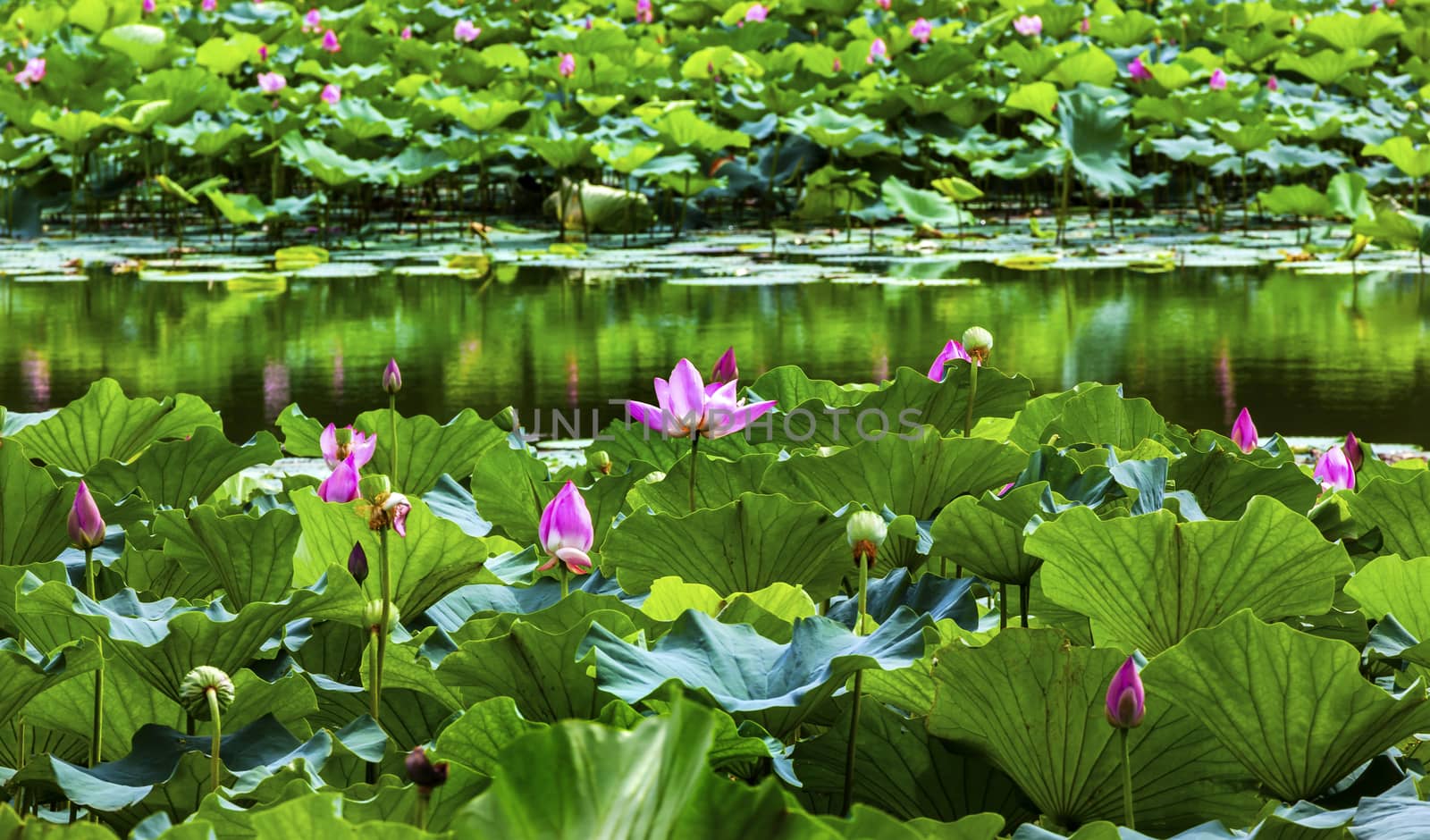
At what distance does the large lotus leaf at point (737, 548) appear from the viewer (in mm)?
1260

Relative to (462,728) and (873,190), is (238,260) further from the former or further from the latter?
(462,728)

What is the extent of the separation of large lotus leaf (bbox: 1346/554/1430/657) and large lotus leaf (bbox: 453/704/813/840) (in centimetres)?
74

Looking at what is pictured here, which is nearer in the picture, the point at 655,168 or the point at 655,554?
the point at 655,554

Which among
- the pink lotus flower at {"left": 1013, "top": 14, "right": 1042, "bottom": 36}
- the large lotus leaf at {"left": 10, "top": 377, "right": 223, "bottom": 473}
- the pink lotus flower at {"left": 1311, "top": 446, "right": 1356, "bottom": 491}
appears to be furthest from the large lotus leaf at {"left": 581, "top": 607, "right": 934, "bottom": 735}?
the pink lotus flower at {"left": 1013, "top": 14, "right": 1042, "bottom": 36}

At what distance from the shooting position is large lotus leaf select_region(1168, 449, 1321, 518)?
143 centimetres

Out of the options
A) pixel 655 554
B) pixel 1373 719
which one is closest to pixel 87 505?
pixel 655 554

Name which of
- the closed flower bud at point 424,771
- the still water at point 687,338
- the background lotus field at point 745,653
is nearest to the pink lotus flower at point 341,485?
the background lotus field at point 745,653

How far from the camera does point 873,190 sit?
7418 millimetres

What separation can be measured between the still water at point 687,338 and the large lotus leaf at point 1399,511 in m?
1.85

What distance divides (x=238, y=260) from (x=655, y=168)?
1.70 meters

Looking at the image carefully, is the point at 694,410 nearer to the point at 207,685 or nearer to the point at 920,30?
the point at 207,685

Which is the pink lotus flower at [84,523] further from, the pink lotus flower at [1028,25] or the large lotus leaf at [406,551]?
the pink lotus flower at [1028,25]

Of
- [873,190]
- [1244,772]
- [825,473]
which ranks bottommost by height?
[1244,772]

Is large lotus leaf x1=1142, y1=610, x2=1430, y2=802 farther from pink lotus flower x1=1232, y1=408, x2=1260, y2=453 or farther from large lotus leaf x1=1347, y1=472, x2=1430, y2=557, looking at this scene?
pink lotus flower x1=1232, y1=408, x2=1260, y2=453
